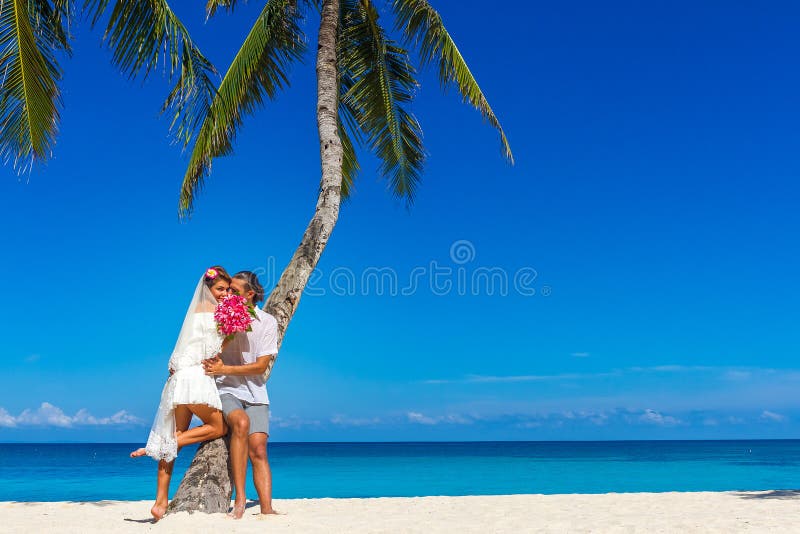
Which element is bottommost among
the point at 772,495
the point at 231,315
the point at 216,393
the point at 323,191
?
the point at 772,495

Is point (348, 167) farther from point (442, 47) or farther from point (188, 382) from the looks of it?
point (188, 382)

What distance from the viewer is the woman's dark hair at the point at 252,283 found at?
5789mm

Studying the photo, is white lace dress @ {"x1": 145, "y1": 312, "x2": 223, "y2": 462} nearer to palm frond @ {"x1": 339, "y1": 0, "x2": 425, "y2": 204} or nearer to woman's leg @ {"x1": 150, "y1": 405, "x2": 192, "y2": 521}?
woman's leg @ {"x1": 150, "y1": 405, "x2": 192, "y2": 521}

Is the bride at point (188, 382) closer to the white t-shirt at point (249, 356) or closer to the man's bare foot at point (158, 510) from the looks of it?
the man's bare foot at point (158, 510)

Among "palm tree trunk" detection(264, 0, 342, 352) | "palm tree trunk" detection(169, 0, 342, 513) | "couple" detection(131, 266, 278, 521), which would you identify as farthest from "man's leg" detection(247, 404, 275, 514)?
"palm tree trunk" detection(264, 0, 342, 352)

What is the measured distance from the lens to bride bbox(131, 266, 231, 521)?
5.55 m

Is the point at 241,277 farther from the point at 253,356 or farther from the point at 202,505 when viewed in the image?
the point at 202,505

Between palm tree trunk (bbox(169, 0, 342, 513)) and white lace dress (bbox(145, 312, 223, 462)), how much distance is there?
17.1 inches

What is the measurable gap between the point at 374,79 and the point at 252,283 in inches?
228

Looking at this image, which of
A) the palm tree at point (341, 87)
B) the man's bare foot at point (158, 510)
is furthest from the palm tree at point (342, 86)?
the man's bare foot at point (158, 510)

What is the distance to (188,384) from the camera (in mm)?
5535

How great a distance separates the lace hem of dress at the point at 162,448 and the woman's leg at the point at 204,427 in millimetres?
109

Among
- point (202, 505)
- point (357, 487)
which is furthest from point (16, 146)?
point (357, 487)

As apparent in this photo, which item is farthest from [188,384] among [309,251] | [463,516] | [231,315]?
[463,516]
